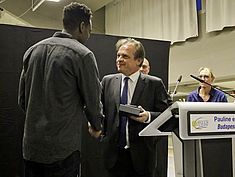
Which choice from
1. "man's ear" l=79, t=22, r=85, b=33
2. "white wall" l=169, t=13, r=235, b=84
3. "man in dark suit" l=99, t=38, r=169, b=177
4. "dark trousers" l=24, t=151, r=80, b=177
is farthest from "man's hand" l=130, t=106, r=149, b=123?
"white wall" l=169, t=13, r=235, b=84

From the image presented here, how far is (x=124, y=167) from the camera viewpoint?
6.48ft

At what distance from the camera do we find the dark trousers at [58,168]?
1.49m

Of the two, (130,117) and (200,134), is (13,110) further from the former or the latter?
(200,134)

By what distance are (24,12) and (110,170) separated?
24.1 feet

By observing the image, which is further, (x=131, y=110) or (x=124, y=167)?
(x=124, y=167)

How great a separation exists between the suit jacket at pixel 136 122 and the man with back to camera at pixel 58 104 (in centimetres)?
45

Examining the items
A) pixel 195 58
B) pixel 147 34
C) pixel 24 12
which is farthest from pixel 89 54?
pixel 24 12

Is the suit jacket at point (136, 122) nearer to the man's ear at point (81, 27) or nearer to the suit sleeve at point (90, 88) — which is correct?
the suit sleeve at point (90, 88)

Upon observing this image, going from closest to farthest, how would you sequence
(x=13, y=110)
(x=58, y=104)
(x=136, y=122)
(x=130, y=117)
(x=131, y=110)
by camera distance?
(x=58, y=104), (x=131, y=110), (x=130, y=117), (x=136, y=122), (x=13, y=110)

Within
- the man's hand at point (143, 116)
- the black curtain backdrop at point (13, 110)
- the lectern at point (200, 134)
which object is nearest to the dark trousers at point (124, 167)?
the man's hand at point (143, 116)

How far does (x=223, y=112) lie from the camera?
130 centimetres

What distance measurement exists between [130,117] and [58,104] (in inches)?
22.3

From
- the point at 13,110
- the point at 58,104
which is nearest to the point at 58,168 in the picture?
the point at 58,104

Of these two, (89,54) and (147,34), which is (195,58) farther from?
(89,54)
